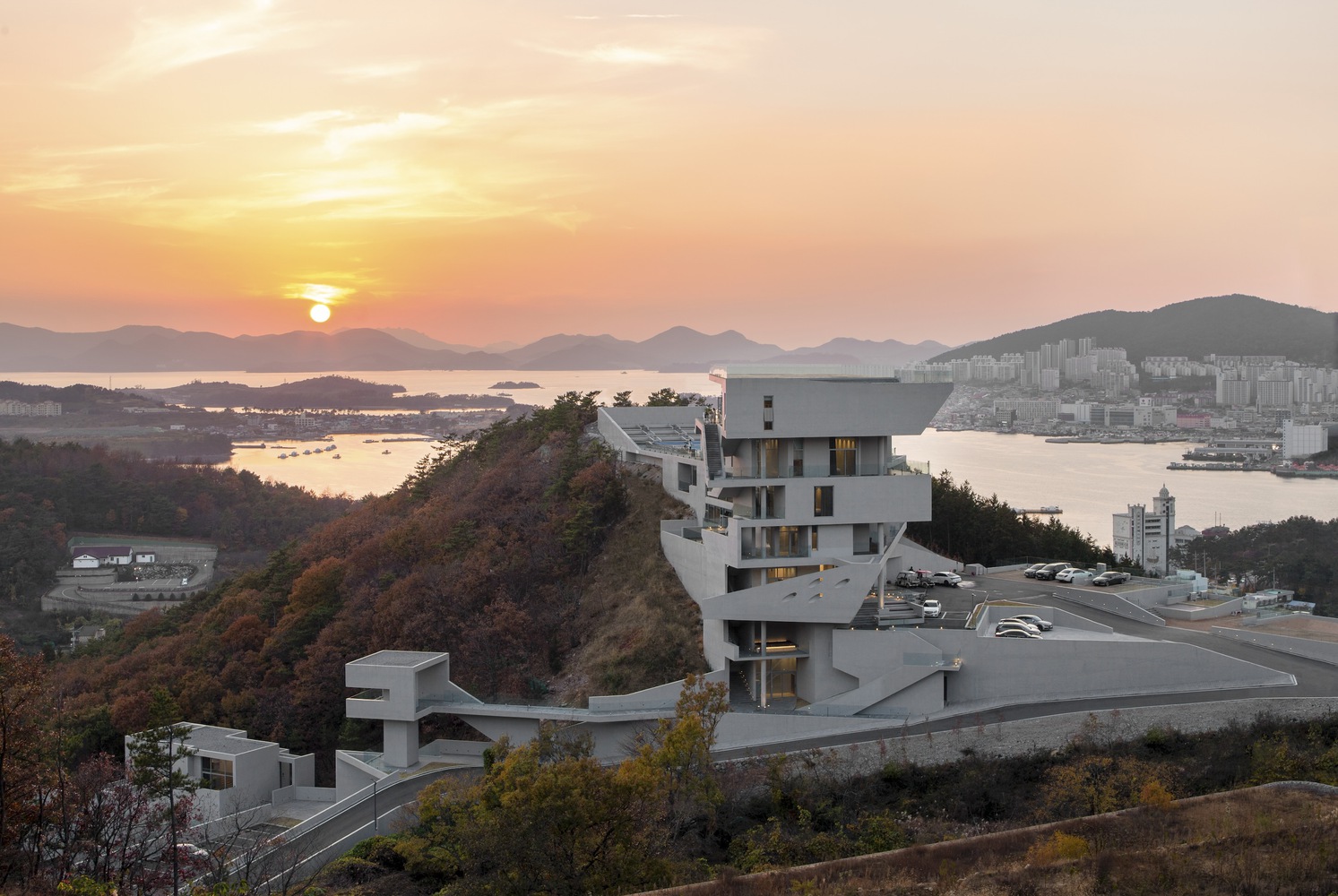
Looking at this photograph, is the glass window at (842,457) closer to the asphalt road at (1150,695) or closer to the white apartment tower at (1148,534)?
the asphalt road at (1150,695)

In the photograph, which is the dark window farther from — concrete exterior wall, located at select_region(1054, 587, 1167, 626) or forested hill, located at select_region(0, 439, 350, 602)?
forested hill, located at select_region(0, 439, 350, 602)

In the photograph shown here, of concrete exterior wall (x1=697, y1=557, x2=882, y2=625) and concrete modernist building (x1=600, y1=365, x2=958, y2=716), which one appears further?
concrete modernist building (x1=600, y1=365, x2=958, y2=716)

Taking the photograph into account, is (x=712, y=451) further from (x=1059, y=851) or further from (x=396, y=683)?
(x=1059, y=851)

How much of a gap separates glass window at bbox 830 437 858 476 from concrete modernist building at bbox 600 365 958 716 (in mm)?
25

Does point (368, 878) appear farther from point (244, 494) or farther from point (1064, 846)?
point (244, 494)

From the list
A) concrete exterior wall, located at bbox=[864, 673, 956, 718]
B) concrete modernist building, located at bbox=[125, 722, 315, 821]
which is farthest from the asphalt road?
concrete modernist building, located at bbox=[125, 722, 315, 821]

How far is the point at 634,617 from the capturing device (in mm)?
24047

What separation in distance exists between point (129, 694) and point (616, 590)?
491 inches

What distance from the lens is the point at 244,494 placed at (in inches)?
2509

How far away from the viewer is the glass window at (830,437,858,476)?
21453mm

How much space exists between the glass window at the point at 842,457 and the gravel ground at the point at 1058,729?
5.72m

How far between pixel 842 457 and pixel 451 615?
34.9ft

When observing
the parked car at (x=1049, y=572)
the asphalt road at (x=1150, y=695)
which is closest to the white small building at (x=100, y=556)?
the asphalt road at (x=1150, y=695)

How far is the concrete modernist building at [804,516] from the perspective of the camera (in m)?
19.6
